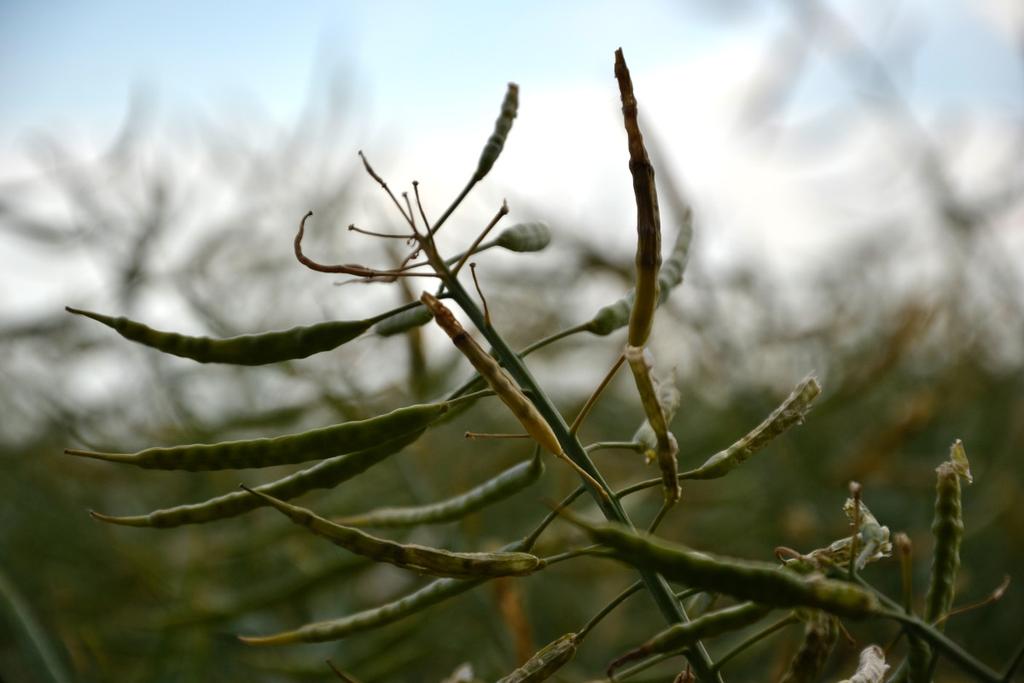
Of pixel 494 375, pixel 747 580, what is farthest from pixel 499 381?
pixel 747 580

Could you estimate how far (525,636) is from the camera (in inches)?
24.0

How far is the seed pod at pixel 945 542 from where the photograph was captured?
0.33 metres

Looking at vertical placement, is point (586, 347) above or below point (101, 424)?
below

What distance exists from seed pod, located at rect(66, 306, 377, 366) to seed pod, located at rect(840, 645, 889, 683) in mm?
219

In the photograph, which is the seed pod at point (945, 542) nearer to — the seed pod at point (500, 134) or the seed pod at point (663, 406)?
the seed pod at point (663, 406)

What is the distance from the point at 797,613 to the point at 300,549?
100 centimetres

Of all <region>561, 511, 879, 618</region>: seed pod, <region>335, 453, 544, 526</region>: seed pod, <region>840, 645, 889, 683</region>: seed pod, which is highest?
<region>335, 453, 544, 526</region>: seed pod

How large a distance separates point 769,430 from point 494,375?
0.37 ft

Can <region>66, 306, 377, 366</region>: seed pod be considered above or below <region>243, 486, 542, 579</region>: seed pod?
above

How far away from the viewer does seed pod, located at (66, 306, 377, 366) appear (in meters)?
0.38

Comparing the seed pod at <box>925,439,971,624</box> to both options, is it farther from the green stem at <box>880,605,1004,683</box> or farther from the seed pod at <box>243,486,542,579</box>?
the seed pod at <box>243,486,542,579</box>

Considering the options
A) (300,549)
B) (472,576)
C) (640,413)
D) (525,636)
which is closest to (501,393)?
(472,576)

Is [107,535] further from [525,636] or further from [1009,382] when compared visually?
[1009,382]

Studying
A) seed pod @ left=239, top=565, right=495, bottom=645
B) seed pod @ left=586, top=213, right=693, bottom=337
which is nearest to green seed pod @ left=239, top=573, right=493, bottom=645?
seed pod @ left=239, top=565, right=495, bottom=645
